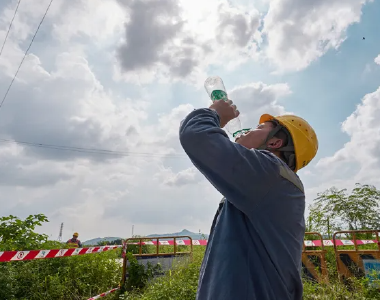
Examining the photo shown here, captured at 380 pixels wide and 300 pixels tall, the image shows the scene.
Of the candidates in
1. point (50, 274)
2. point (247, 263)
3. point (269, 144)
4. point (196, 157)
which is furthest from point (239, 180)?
point (50, 274)

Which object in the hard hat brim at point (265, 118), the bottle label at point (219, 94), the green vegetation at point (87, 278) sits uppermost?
the bottle label at point (219, 94)

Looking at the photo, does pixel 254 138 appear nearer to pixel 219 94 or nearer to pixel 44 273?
pixel 219 94

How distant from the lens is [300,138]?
1909 mm

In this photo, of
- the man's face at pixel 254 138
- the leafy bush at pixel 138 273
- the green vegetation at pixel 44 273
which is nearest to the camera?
the man's face at pixel 254 138

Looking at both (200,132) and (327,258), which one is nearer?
Answer: (200,132)

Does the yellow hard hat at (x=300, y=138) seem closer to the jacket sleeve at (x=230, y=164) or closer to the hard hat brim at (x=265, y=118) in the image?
the hard hat brim at (x=265, y=118)

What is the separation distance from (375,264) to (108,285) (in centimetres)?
683

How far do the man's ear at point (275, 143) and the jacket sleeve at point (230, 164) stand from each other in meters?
0.34

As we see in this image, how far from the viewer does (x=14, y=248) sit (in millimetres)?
7500

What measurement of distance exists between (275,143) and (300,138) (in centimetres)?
17

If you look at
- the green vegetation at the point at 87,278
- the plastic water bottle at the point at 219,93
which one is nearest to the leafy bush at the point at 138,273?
the green vegetation at the point at 87,278

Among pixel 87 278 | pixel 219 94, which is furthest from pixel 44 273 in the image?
pixel 219 94

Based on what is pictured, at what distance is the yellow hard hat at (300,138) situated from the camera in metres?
1.88

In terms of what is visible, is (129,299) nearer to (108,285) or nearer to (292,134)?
(108,285)
